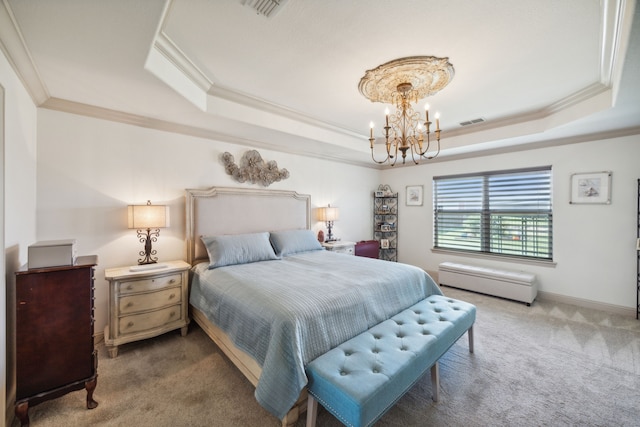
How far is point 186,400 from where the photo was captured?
1891 mm

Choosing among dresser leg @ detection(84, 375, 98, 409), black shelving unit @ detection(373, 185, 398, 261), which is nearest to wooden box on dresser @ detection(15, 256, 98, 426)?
dresser leg @ detection(84, 375, 98, 409)

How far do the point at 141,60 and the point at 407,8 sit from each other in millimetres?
1853

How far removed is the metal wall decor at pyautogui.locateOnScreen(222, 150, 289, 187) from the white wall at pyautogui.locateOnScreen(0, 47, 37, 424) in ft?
6.00

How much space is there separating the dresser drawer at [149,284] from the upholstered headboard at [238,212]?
1.56ft

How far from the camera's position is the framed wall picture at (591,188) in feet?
11.2

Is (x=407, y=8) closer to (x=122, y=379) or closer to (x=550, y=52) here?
(x=550, y=52)


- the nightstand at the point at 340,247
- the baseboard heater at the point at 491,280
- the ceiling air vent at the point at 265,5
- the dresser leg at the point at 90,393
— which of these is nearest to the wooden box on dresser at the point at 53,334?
the dresser leg at the point at 90,393

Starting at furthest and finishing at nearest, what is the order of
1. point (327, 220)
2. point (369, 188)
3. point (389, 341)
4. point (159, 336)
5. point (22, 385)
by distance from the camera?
point (369, 188) → point (327, 220) → point (159, 336) → point (389, 341) → point (22, 385)

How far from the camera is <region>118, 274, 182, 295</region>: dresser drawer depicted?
2.44 metres

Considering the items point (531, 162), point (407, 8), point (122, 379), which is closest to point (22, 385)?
point (122, 379)

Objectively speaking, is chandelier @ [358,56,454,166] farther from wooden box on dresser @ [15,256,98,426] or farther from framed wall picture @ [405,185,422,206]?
framed wall picture @ [405,185,422,206]

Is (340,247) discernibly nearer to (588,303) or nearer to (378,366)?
(378,366)

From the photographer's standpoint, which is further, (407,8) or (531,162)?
(531,162)

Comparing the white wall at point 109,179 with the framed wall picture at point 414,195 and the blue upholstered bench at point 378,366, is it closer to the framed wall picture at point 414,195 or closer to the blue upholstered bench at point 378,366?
the blue upholstered bench at point 378,366
